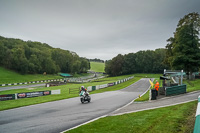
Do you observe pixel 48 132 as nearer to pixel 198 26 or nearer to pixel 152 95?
pixel 152 95

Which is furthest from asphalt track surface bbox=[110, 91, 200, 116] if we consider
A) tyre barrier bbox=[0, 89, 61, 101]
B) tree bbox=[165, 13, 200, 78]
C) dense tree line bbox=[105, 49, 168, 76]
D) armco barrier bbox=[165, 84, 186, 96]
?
dense tree line bbox=[105, 49, 168, 76]

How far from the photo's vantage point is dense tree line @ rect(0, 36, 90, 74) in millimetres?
69875

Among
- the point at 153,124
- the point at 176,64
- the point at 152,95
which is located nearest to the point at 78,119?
the point at 153,124

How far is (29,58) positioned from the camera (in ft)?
260

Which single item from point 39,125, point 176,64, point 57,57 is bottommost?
point 39,125

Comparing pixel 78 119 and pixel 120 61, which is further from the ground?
pixel 120 61

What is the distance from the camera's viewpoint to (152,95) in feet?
50.2

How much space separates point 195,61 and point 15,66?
7441 cm

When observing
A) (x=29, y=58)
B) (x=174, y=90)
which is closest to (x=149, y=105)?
(x=174, y=90)

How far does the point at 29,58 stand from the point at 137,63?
68.6 m

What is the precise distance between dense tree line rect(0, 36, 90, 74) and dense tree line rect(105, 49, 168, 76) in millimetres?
28089

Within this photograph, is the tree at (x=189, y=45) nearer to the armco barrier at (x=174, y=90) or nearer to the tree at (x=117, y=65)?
the armco barrier at (x=174, y=90)

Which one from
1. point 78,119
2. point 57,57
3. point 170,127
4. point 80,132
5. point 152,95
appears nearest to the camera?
point 170,127

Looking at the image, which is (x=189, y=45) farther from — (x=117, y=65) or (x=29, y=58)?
(x=29, y=58)
